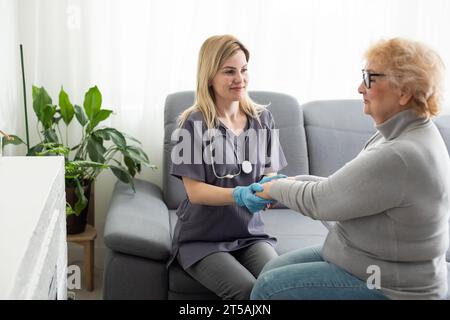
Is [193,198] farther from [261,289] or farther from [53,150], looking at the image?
[53,150]

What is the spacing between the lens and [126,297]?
212 cm

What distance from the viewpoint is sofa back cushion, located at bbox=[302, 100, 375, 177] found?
283 cm

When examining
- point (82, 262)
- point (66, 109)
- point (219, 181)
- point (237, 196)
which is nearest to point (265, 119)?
point (219, 181)

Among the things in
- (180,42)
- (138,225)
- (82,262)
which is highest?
(180,42)

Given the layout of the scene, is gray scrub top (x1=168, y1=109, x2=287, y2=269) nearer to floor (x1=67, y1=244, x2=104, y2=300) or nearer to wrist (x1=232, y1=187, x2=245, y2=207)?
wrist (x1=232, y1=187, x2=245, y2=207)

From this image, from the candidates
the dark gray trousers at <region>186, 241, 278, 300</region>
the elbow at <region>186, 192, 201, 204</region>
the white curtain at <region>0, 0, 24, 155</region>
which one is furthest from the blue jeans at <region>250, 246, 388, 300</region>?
the white curtain at <region>0, 0, 24, 155</region>

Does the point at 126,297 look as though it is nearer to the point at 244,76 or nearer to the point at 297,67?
the point at 244,76

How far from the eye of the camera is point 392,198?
4.91 feet

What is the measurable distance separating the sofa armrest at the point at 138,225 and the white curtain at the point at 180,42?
0.47m

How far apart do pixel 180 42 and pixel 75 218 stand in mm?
964

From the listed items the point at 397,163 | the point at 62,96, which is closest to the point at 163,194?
the point at 62,96

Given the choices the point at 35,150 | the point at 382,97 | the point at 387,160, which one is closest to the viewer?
the point at 387,160
